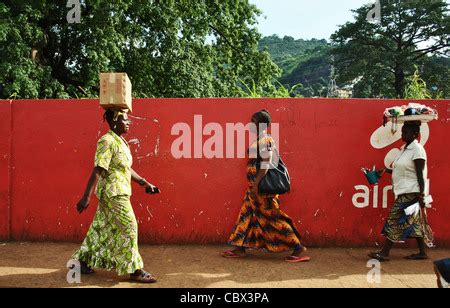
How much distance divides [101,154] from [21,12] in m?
10.4

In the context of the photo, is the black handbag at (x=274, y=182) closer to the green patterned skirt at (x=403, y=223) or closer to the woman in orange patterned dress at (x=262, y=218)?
the woman in orange patterned dress at (x=262, y=218)

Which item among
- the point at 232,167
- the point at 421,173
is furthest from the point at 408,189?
the point at 232,167

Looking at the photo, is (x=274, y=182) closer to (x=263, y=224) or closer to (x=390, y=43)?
(x=263, y=224)

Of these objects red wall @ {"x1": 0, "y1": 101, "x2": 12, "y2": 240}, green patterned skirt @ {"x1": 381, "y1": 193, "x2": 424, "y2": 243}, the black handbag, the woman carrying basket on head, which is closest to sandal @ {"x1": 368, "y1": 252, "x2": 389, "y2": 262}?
the woman carrying basket on head

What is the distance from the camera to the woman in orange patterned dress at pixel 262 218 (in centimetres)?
A: 453

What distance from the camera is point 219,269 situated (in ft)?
14.5

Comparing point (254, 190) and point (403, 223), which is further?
point (403, 223)

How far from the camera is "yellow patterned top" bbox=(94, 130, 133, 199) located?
148 inches

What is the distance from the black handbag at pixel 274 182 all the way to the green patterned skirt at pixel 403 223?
122 cm

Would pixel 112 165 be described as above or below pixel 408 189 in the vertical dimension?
above

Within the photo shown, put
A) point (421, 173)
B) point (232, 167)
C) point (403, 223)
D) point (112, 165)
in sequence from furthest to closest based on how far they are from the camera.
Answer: point (232, 167)
point (403, 223)
point (421, 173)
point (112, 165)

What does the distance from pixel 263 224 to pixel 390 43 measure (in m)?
33.4

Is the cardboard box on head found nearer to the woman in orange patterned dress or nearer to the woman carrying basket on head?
the woman in orange patterned dress
